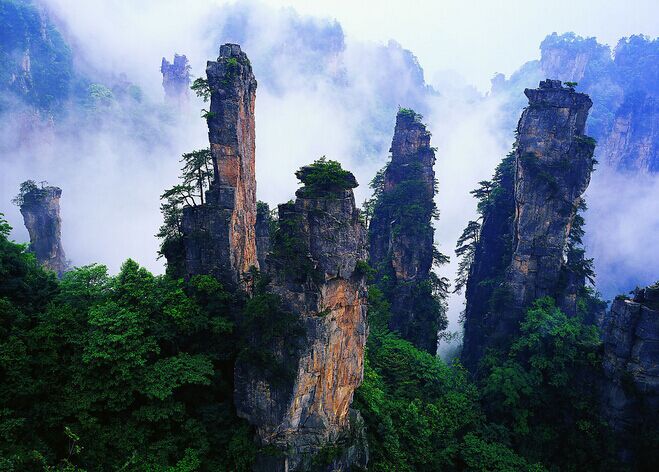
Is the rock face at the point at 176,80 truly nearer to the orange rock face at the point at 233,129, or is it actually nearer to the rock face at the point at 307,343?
the orange rock face at the point at 233,129

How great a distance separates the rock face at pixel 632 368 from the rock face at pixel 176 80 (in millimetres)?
87072

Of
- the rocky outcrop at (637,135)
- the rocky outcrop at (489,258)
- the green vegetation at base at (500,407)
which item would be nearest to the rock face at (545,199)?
the green vegetation at base at (500,407)

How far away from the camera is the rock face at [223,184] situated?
71.4 feet

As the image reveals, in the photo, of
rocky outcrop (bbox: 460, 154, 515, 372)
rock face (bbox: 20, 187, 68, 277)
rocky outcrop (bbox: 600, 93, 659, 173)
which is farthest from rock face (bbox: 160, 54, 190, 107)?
rocky outcrop (bbox: 600, 93, 659, 173)

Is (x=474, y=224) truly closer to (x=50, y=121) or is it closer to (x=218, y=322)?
(x=218, y=322)

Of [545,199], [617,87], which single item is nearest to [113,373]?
[545,199]

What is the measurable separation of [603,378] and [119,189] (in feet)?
246

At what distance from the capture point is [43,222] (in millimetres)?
42562

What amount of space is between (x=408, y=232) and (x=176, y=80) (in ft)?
242

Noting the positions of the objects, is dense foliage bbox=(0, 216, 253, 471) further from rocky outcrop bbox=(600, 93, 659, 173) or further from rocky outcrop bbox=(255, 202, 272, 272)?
rocky outcrop bbox=(600, 93, 659, 173)

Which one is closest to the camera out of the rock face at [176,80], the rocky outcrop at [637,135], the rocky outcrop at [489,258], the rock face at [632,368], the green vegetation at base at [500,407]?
the green vegetation at base at [500,407]

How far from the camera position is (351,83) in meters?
115

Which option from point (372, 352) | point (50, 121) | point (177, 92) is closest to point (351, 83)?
point (177, 92)

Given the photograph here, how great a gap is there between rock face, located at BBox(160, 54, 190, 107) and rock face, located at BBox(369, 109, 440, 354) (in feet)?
217
